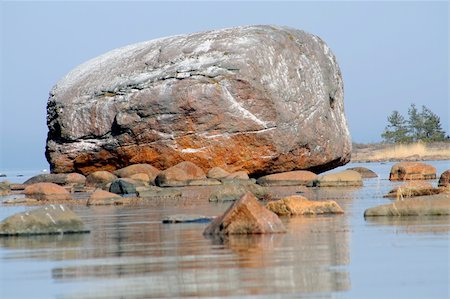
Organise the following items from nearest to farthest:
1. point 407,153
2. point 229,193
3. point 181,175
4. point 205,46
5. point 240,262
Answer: point 240,262
point 229,193
point 181,175
point 205,46
point 407,153

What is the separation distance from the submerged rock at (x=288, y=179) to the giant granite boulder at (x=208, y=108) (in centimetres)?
90

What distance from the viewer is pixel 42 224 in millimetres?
11281

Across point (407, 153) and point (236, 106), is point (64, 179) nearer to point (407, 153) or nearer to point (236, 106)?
point (236, 106)

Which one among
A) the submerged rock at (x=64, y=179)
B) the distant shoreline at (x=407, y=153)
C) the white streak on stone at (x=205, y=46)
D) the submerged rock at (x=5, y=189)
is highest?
the white streak on stone at (x=205, y=46)

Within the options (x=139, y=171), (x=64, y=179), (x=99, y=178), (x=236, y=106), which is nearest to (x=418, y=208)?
(x=236, y=106)

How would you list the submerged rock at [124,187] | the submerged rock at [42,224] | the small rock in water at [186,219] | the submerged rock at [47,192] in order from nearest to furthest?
the submerged rock at [42,224] → the small rock in water at [186,219] → the submerged rock at [47,192] → the submerged rock at [124,187]

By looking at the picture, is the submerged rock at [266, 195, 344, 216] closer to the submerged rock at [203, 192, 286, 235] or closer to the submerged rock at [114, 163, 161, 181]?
the submerged rock at [203, 192, 286, 235]

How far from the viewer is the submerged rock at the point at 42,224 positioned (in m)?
11.3

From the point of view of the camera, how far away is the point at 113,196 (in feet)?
59.9

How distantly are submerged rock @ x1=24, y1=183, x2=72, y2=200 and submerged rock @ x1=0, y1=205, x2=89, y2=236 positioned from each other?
27.0 ft

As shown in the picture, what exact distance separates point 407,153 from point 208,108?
3223 centimetres

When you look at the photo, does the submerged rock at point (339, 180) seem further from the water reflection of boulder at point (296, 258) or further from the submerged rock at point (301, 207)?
the water reflection of boulder at point (296, 258)

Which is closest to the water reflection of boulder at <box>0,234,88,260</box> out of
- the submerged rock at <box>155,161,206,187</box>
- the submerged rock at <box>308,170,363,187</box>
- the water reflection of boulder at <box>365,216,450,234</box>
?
the water reflection of boulder at <box>365,216,450,234</box>

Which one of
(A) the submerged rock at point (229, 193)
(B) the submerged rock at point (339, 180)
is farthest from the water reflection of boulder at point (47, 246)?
(B) the submerged rock at point (339, 180)
